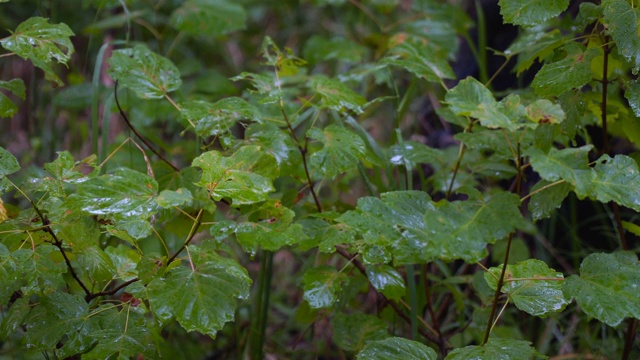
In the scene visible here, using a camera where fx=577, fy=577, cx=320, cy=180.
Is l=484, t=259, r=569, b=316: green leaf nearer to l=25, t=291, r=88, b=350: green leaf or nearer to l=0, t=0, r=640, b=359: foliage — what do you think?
l=0, t=0, r=640, b=359: foliage

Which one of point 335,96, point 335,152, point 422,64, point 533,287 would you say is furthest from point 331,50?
point 533,287

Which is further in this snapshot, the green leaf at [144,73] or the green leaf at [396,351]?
the green leaf at [144,73]

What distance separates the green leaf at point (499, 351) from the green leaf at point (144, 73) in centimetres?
76

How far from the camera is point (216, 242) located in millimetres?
970

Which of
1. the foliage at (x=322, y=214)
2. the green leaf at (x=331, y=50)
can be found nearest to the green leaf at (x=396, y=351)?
the foliage at (x=322, y=214)

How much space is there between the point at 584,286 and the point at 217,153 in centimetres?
61

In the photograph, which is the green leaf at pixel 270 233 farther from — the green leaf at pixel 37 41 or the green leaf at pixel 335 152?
the green leaf at pixel 37 41

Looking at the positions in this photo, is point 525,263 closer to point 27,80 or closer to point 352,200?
point 352,200

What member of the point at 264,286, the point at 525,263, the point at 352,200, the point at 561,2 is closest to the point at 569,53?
the point at 561,2

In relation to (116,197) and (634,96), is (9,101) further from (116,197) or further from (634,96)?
(634,96)

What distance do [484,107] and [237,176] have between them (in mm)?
403

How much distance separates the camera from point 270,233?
966mm

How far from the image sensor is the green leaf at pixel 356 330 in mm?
1252

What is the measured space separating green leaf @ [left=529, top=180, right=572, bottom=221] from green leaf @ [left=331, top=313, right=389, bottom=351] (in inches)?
17.3
